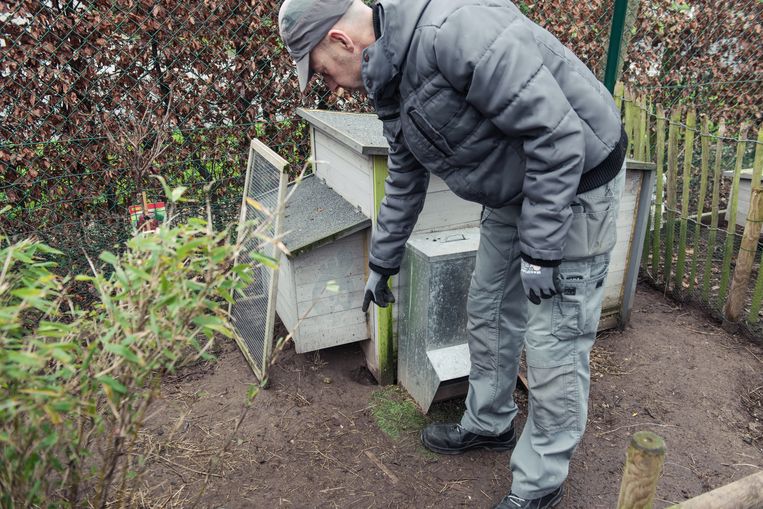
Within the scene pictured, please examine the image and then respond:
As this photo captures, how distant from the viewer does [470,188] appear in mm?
2135

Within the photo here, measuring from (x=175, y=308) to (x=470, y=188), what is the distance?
116 centimetres

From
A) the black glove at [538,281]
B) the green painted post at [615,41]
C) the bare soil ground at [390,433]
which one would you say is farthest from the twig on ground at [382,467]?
the green painted post at [615,41]

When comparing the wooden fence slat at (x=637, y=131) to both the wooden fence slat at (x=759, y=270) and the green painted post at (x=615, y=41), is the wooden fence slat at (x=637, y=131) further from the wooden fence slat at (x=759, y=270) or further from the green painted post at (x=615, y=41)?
the wooden fence slat at (x=759, y=270)

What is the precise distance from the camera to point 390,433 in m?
2.99

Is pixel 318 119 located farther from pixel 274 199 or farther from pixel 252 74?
pixel 252 74

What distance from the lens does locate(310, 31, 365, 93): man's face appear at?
201cm

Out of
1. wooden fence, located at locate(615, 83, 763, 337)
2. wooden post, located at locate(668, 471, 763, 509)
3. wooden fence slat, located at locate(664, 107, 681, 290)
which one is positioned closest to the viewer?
wooden post, located at locate(668, 471, 763, 509)

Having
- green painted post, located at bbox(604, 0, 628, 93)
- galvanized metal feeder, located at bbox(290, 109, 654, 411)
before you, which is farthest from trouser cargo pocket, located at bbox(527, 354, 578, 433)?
green painted post, located at bbox(604, 0, 628, 93)

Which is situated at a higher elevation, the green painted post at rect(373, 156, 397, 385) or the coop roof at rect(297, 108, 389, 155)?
the coop roof at rect(297, 108, 389, 155)

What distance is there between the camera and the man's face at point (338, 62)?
2.01 m

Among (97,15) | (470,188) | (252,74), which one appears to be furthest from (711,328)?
(97,15)

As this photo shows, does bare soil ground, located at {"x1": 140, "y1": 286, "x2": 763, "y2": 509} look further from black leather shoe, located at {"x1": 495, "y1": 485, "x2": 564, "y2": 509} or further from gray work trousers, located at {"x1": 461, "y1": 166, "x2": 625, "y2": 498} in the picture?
gray work trousers, located at {"x1": 461, "y1": 166, "x2": 625, "y2": 498}

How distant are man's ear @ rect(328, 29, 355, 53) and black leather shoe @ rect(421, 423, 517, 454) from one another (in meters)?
1.78

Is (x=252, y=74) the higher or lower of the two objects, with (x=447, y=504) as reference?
higher
